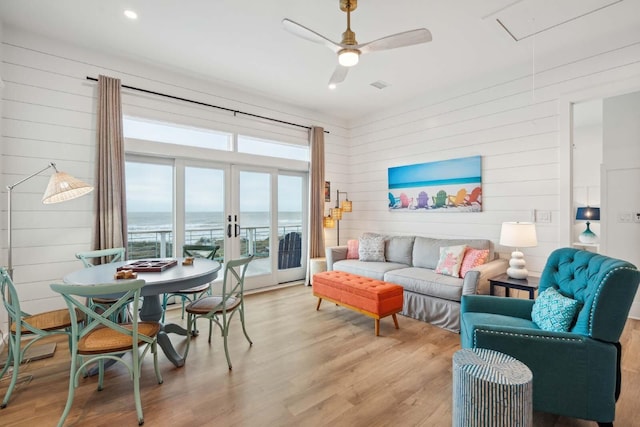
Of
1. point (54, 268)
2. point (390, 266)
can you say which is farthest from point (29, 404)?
point (390, 266)

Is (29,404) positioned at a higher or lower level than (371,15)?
lower

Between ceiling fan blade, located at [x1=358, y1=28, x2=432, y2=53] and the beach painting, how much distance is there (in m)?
2.39

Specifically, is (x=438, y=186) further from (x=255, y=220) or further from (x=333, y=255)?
(x=255, y=220)

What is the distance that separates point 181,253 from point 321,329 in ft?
7.13

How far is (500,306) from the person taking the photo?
2.43 m

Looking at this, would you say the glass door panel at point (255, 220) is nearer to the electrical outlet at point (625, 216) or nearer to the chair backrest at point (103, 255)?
the chair backrest at point (103, 255)

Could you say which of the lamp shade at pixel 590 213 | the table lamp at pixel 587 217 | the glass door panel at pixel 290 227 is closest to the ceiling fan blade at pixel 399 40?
the glass door panel at pixel 290 227

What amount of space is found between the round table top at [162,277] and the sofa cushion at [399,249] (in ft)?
9.41

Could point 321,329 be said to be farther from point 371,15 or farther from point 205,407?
point 371,15

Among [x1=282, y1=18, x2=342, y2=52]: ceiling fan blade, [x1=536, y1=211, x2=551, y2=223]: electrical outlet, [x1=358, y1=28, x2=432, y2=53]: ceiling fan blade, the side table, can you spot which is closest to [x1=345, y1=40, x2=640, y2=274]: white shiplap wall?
[x1=536, y1=211, x2=551, y2=223]: electrical outlet

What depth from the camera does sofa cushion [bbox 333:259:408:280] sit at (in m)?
4.21

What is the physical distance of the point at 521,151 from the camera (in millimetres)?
3852

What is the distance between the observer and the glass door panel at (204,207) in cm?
429

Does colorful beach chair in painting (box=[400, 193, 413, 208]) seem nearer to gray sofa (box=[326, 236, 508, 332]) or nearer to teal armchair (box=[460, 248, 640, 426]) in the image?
gray sofa (box=[326, 236, 508, 332])
